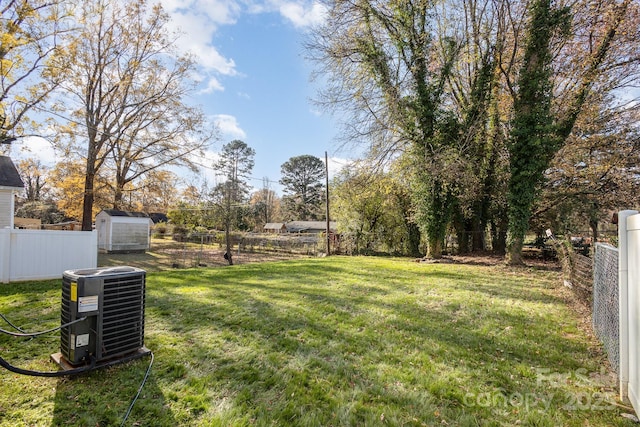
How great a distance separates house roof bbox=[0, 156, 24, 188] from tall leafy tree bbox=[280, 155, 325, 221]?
37514 millimetres

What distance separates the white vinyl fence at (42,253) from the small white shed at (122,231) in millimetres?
11266

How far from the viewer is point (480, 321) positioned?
4.04 meters

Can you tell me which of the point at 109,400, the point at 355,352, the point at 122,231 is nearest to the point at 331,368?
the point at 355,352

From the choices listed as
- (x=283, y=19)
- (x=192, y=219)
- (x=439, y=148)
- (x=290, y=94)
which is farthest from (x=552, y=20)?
(x=192, y=219)

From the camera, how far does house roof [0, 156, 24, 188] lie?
9.61 meters

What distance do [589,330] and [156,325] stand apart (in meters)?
5.53

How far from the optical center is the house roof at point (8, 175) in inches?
378

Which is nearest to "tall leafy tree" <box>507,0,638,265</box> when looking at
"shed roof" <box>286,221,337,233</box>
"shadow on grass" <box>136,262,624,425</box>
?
"shadow on grass" <box>136,262,624,425</box>

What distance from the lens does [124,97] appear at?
15742 mm

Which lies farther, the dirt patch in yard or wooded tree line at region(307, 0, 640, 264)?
the dirt patch in yard

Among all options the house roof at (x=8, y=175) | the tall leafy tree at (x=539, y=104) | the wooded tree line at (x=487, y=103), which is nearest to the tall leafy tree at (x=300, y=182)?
the wooded tree line at (x=487, y=103)

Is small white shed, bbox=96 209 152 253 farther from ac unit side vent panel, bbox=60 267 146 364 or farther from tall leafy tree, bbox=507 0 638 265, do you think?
tall leafy tree, bbox=507 0 638 265

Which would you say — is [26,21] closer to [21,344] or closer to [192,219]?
[21,344]

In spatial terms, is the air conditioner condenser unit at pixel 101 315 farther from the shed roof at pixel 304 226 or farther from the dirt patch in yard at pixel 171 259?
the shed roof at pixel 304 226
